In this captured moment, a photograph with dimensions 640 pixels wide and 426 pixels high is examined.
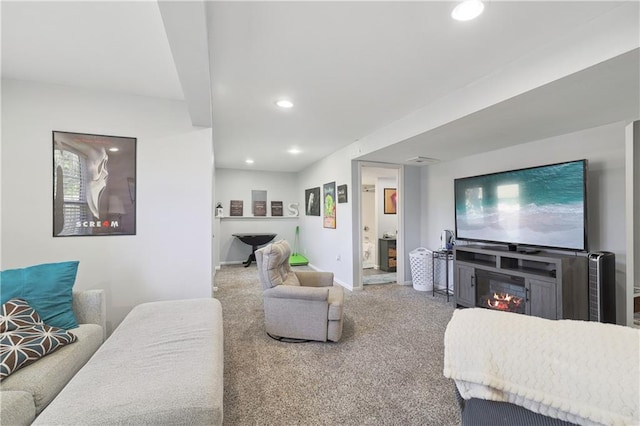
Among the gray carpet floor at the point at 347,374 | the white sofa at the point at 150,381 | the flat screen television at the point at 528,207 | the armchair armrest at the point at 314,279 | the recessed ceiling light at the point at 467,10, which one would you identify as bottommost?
the gray carpet floor at the point at 347,374

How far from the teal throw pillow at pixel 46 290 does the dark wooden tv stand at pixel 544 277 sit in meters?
3.78

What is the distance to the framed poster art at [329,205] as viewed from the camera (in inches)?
196

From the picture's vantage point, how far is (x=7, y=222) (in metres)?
2.23

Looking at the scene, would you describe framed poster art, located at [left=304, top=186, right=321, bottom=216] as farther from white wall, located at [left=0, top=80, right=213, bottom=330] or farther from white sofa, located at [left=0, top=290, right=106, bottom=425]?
white sofa, located at [left=0, top=290, right=106, bottom=425]

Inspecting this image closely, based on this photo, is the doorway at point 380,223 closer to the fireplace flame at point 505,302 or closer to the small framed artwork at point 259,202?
the fireplace flame at point 505,302

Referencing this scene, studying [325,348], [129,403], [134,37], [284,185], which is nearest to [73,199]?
[134,37]

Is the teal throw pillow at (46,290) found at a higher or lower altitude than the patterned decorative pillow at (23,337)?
higher

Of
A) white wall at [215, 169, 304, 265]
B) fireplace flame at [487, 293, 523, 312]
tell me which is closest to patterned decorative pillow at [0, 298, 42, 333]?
fireplace flame at [487, 293, 523, 312]

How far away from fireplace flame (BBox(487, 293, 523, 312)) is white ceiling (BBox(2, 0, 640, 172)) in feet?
5.77

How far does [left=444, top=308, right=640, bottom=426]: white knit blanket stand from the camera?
2.05ft

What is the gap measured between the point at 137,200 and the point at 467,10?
281 centimetres

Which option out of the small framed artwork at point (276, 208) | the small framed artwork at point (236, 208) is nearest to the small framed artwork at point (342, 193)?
the small framed artwork at point (276, 208)

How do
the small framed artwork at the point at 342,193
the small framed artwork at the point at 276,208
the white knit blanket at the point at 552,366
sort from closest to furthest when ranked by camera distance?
the white knit blanket at the point at 552,366
the small framed artwork at the point at 342,193
the small framed artwork at the point at 276,208

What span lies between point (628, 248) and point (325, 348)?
2567 mm
